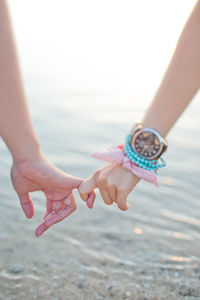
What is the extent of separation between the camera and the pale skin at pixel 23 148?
1.94 m

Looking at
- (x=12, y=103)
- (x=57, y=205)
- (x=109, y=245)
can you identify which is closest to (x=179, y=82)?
(x=12, y=103)

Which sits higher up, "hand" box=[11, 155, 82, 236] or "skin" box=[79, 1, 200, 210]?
"skin" box=[79, 1, 200, 210]

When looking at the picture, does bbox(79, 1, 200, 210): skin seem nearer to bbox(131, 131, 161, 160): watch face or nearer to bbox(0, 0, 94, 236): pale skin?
bbox(131, 131, 161, 160): watch face

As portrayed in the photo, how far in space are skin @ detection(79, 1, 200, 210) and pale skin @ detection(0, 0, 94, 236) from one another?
277 millimetres

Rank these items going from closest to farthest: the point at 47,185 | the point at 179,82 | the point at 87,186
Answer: the point at 179,82
the point at 87,186
the point at 47,185

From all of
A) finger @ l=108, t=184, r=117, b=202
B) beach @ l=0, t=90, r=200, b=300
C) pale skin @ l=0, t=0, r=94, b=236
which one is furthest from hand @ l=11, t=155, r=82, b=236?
beach @ l=0, t=90, r=200, b=300

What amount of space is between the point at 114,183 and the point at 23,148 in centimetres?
53

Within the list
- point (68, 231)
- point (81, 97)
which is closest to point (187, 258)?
point (68, 231)

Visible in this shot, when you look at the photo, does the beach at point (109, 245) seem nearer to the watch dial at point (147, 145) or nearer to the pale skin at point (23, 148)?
the pale skin at point (23, 148)

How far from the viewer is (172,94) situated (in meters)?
1.94

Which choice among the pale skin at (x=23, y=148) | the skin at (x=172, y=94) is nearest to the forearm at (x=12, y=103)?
the pale skin at (x=23, y=148)

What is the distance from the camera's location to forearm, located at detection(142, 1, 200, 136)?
189cm

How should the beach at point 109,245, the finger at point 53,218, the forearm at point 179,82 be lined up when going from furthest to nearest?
the beach at point 109,245 → the finger at point 53,218 → the forearm at point 179,82

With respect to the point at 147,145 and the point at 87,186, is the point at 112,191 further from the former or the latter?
the point at 147,145
